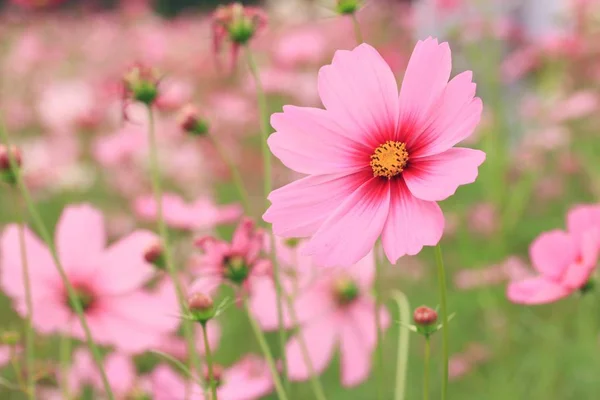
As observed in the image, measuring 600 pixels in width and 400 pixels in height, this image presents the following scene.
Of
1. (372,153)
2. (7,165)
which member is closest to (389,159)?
(372,153)

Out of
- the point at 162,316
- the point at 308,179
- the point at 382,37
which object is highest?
the point at 382,37

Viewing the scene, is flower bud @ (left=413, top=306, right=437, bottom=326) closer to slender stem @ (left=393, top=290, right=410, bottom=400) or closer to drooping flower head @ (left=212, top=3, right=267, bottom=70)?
slender stem @ (left=393, top=290, right=410, bottom=400)

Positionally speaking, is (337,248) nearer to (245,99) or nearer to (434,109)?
(434,109)

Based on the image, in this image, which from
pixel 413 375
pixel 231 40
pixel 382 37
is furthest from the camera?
pixel 382 37

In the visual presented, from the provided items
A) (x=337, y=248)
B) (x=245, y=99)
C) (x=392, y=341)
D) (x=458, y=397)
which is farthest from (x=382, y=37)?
(x=337, y=248)

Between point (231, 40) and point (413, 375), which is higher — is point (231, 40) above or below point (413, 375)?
above

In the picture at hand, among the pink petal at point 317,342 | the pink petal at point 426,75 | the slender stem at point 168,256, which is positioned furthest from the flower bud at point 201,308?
the pink petal at point 317,342

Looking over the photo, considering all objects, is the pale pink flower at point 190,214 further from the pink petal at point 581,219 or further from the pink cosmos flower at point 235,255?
the pink petal at point 581,219
